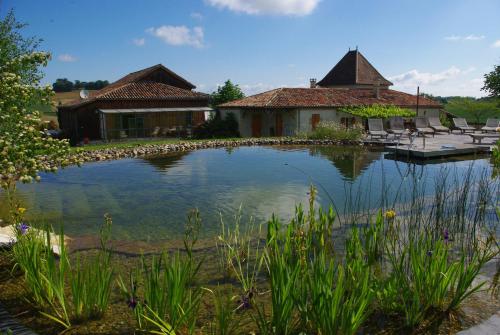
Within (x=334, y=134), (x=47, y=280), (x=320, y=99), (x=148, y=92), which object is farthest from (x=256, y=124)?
(x=47, y=280)

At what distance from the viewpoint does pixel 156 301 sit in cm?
306

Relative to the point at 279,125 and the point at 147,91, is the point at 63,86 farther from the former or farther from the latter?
the point at 279,125

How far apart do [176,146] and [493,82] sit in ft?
132

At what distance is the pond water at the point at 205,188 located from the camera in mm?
8344

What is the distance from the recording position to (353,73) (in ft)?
132

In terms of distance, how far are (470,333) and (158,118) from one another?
28.7m

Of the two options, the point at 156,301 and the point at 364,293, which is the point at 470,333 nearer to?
the point at 364,293

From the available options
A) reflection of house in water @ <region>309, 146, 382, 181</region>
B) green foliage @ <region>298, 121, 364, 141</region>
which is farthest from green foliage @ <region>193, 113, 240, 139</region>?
reflection of house in water @ <region>309, 146, 382, 181</region>

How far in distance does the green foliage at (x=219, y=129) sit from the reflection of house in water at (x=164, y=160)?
31.4 feet

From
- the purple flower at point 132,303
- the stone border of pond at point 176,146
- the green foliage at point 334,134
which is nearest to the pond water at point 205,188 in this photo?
the stone border of pond at point 176,146

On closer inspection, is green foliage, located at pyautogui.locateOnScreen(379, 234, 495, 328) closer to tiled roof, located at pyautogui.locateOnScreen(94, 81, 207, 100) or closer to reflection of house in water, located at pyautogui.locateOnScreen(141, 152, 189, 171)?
reflection of house in water, located at pyautogui.locateOnScreen(141, 152, 189, 171)

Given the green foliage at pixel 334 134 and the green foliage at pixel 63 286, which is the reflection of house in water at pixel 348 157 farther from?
the green foliage at pixel 63 286

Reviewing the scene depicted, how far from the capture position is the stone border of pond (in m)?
18.4

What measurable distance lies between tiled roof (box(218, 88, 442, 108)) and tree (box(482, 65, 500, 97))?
53.6 ft
